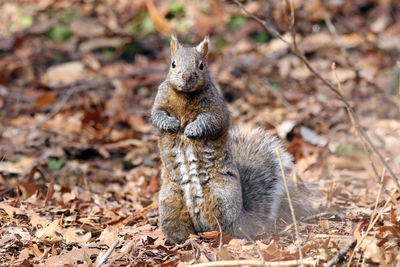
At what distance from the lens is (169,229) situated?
4230 mm

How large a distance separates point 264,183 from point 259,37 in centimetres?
597

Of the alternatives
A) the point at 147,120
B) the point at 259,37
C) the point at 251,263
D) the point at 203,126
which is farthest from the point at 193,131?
the point at 259,37

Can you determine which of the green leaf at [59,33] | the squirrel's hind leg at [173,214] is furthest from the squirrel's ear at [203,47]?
the green leaf at [59,33]

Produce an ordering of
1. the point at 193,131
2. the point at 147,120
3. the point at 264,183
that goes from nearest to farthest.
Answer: the point at 193,131 < the point at 264,183 < the point at 147,120

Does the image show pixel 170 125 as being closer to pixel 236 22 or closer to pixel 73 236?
pixel 73 236

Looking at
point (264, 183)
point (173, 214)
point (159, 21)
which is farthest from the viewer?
point (159, 21)

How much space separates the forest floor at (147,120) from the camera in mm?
3979

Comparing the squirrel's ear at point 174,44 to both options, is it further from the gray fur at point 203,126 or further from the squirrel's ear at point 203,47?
the gray fur at point 203,126

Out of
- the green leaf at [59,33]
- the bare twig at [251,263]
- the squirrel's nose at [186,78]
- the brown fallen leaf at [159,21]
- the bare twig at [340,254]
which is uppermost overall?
the brown fallen leaf at [159,21]

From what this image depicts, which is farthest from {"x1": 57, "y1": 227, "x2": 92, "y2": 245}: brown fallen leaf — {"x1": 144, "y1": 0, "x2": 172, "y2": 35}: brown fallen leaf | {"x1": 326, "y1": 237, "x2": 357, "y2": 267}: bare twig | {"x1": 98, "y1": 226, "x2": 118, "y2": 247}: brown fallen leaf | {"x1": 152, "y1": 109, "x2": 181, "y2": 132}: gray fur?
{"x1": 144, "y1": 0, "x2": 172, "y2": 35}: brown fallen leaf

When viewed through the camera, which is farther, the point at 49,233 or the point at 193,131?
the point at 49,233

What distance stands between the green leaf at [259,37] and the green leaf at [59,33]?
3591 millimetres

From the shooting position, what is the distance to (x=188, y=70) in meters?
4.14

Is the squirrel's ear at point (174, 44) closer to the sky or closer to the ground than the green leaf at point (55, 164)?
closer to the sky
